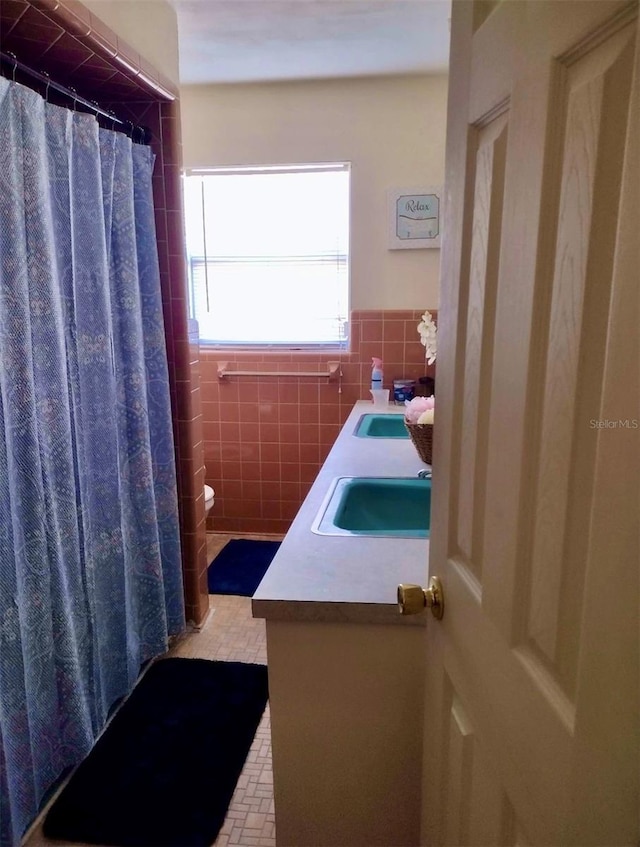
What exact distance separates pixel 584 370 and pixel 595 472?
3.5 inches

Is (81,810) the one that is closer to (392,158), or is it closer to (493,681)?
(493,681)

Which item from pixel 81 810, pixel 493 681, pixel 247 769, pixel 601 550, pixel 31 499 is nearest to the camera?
pixel 601 550

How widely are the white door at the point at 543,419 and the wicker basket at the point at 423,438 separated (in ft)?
3.05

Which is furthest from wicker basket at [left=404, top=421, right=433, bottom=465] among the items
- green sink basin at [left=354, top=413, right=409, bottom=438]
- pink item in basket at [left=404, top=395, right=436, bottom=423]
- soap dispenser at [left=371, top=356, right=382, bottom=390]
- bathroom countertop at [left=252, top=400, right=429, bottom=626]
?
soap dispenser at [left=371, top=356, right=382, bottom=390]

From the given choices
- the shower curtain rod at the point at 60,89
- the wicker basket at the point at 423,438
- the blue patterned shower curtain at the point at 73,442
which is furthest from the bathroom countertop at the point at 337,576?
the shower curtain rod at the point at 60,89

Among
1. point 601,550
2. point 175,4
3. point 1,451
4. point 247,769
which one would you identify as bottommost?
point 247,769

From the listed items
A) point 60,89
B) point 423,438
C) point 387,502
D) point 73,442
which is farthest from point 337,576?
point 60,89

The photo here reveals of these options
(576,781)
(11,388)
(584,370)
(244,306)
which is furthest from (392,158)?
(576,781)

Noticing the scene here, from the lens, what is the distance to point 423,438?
5.88ft

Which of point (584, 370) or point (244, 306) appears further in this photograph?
point (244, 306)

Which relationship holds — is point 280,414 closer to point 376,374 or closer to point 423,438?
point 376,374

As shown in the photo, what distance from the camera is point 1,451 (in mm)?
1293

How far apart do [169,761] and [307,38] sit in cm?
265

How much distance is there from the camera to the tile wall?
9.89ft
